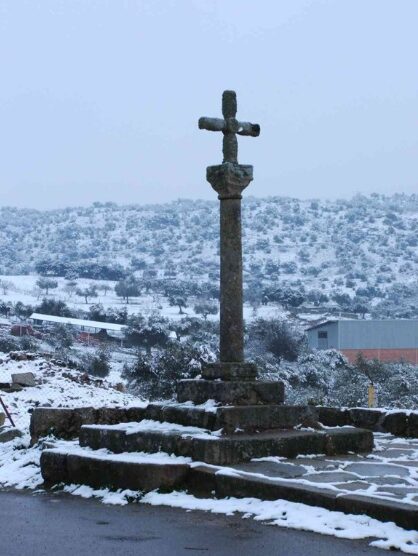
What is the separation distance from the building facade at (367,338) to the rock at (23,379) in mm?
40232

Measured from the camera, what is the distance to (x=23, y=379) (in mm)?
18281

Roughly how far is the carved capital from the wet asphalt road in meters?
3.67

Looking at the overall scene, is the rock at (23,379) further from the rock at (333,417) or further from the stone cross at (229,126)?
the stone cross at (229,126)

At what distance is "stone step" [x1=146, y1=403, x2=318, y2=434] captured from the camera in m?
8.32

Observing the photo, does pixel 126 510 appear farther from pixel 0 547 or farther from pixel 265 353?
pixel 265 353

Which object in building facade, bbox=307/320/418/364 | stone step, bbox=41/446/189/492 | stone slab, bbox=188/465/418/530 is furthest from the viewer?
building facade, bbox=307/320/418/364

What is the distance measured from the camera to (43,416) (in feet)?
33.4

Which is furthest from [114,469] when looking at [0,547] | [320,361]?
[320,361]

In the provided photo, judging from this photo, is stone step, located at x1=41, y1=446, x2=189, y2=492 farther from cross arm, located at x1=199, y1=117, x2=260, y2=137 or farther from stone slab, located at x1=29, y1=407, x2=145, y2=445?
cross arm, located at x1=199, y1=117, x2=260, y2=137

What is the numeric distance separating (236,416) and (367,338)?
167ft

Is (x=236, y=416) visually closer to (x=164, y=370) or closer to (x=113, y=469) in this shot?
(x=113, y=469)

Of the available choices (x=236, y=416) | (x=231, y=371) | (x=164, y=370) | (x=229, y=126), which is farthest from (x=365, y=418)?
(x=164, y=370)

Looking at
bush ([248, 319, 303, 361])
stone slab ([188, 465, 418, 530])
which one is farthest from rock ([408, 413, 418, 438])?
bush ([248, 319, 303, 361])

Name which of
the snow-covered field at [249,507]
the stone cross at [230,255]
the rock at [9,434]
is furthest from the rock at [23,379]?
the stone cross at [230,255]
